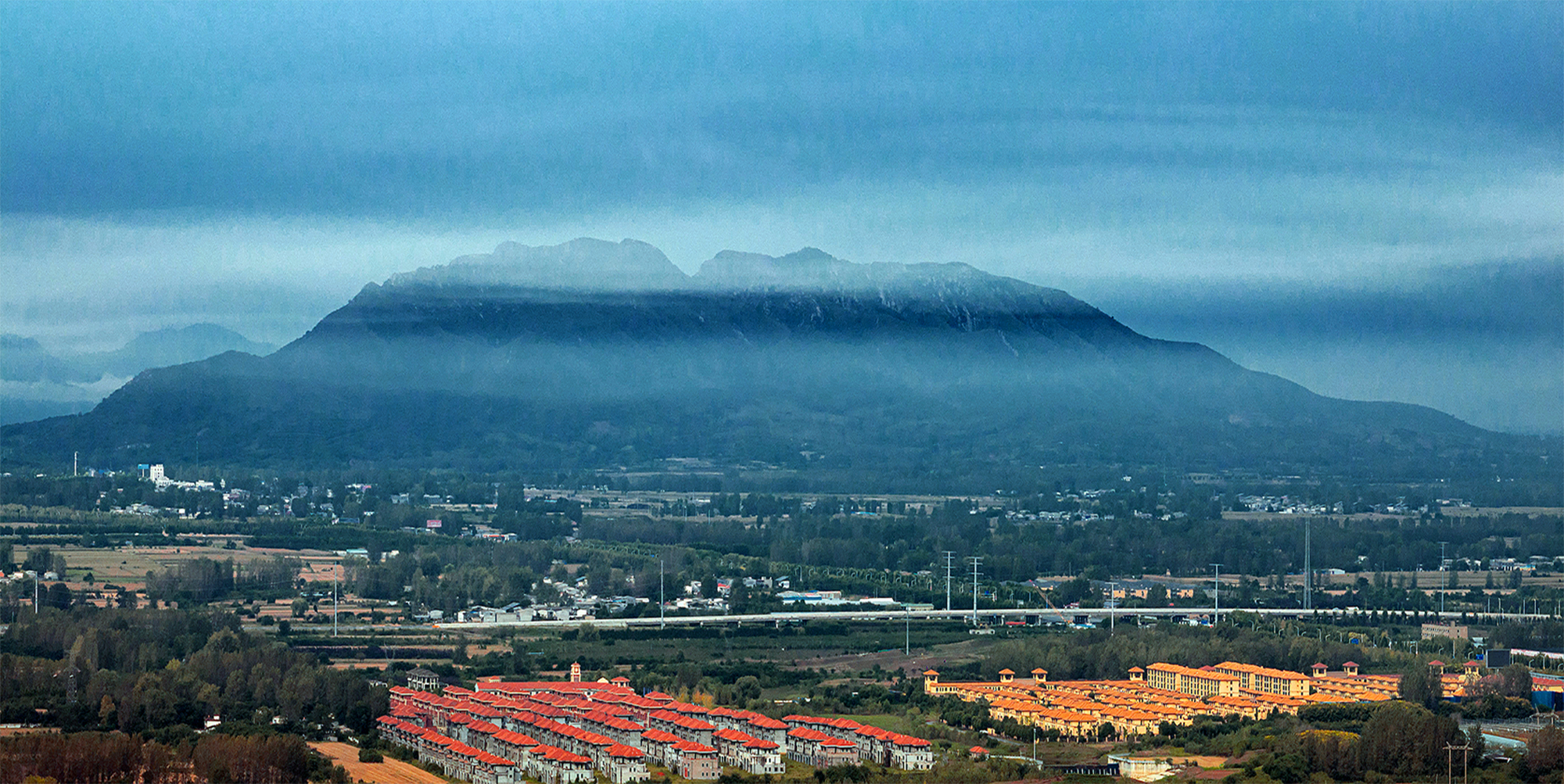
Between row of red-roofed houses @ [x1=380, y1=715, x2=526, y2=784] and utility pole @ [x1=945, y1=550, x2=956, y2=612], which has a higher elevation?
utility pole @ [x1=945, y1=550, x2=956, y2=612]

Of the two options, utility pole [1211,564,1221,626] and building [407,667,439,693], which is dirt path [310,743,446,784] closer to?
building [407,667,439,693]

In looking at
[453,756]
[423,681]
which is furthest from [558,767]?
[423,681]

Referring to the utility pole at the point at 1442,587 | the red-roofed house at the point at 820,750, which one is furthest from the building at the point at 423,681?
the utility pole at the point at 1442,587

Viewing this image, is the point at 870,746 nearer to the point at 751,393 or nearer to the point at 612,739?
the point at 612,739

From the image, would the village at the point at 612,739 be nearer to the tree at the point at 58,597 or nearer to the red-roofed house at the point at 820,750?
the red-roofed house at the point at 820,750

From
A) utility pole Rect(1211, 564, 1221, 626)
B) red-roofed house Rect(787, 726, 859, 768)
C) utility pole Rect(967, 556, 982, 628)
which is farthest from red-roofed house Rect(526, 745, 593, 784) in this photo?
utility pole Rect(1211, 564, 1221, 626)

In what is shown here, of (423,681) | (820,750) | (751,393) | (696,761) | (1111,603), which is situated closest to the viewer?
(696,761)
